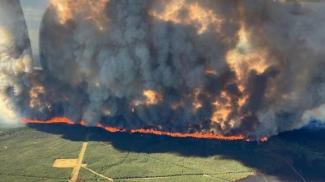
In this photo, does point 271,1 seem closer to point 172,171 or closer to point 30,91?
point 172,171

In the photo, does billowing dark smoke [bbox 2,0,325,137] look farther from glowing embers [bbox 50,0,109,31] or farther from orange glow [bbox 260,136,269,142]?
orange glow [bbox 260,136,269,142]

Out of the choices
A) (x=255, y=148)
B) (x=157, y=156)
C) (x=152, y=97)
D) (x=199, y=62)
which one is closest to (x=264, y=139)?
(x=255, y=148)

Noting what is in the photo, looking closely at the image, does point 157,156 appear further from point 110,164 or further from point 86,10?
point 86,10

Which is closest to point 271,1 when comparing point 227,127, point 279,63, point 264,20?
point 264,20

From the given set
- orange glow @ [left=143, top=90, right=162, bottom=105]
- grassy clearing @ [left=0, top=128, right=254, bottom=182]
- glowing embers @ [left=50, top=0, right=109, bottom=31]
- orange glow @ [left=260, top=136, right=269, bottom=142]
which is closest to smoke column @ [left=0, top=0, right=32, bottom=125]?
glowing embers @ [left=50, top=0, right=109, bottom=31]

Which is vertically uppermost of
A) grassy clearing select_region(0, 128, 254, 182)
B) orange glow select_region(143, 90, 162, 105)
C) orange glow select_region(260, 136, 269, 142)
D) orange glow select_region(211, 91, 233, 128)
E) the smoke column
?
the smoke column

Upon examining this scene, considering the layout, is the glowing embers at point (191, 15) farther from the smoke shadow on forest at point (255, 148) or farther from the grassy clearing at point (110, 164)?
the grassy clearing at point (110, 164)
